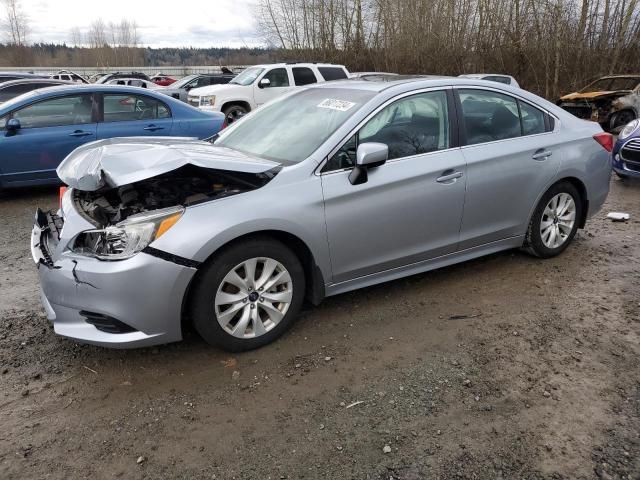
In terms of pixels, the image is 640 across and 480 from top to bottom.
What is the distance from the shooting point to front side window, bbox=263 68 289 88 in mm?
14414

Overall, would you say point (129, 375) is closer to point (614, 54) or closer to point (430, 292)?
point (430, 292)

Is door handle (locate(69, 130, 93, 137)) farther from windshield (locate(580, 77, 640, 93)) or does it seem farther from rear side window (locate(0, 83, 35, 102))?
windshield (locate(580, 77, 640, 93))

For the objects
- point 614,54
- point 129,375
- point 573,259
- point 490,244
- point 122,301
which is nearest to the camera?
point 122,301

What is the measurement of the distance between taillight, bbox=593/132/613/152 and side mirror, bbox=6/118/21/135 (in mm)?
6844

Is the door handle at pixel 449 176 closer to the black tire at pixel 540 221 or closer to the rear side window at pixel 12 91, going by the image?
the black tire at pixel 540 221

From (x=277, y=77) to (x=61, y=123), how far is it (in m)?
8.36

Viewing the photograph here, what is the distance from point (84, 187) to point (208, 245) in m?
0.96

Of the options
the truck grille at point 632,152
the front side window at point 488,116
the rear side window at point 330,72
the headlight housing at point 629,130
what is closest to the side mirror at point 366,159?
the front side window at point 488,116

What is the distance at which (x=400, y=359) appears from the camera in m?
3.22

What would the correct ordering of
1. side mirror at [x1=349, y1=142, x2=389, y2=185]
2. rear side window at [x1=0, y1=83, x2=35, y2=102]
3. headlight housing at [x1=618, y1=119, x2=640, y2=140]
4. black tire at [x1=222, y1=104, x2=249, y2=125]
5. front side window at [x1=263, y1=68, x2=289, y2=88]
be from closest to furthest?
1. side mirror at [x1=349, y1=142, x2=389, y2=185]
2. headlight housing at [x1=618, y1=119, x2=640, y2=140]
3. rear side window at [x1=0, y1=83, x2=35, y2=102]
4. black tire at [x1=222, y1=104, x2=249, y2=125]
5. front side window at [x1=263, y1=68, x2=289, y2=88]

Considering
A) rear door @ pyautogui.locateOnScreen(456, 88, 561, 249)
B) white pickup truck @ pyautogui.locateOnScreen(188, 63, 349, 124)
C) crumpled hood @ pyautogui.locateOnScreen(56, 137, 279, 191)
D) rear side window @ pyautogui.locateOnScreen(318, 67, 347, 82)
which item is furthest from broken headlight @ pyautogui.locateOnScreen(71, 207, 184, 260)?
rear side window @ pyautogui.locateOnScreen(318, 67, 347, 82)

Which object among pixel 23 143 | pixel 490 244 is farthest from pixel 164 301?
pixel 23 143

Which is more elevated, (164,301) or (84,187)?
(84,187)

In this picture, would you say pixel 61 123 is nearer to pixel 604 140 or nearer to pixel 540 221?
pixel 540 221
